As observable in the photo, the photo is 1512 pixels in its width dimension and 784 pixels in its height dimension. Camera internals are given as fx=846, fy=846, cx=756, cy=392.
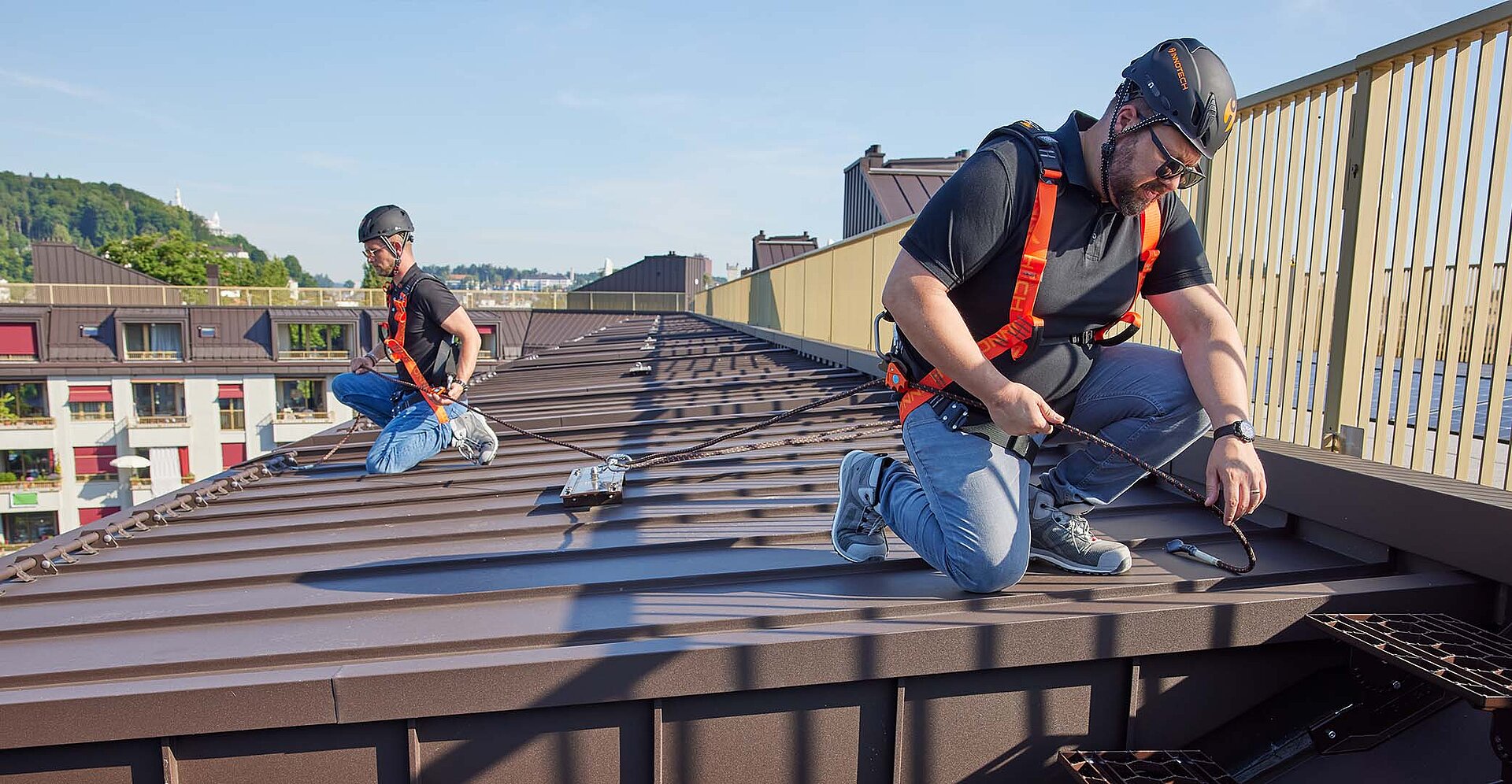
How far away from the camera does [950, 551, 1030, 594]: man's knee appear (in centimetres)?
242

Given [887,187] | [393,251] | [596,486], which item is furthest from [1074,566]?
[887,187]

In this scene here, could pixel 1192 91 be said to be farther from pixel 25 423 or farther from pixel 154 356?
pixel 25 423

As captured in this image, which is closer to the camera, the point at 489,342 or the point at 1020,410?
the point at 1020,410

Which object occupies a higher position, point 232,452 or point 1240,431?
point 1240,431

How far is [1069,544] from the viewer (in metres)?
2.70

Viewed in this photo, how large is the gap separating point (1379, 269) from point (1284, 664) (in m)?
1.53

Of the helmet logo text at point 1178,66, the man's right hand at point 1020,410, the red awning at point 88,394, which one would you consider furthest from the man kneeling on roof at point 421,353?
the red awning at point 88,394

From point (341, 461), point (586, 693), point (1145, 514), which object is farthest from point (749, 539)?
point (341, 461)

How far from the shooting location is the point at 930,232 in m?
2.39

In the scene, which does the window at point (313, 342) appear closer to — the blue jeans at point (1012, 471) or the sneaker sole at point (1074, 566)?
the blue jeans at point (1012, 471)

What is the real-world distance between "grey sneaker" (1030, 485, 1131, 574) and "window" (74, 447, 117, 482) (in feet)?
138

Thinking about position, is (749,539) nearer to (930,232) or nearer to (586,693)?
(586,693)

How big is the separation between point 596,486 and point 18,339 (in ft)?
137

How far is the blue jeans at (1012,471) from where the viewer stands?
246 cm
